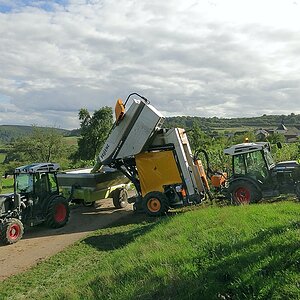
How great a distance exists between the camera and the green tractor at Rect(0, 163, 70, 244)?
470 inches

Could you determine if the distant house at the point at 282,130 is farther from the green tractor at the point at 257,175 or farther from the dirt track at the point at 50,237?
the dirt track at the point at 50,237

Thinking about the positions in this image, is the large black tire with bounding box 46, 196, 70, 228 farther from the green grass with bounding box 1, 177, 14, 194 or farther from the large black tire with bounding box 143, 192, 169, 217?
the green grass with bounding box 1, 177, 14, 194

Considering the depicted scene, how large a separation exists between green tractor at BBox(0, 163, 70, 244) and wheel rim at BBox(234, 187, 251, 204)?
6049 millimetres

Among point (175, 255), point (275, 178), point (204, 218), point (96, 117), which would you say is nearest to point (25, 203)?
point (204, 218)

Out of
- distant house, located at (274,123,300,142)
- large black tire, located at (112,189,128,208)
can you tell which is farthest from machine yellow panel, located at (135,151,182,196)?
distant house, located at (274,123,300,142)

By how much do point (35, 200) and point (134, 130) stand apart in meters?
4.09

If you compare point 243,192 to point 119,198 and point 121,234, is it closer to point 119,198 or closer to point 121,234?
point 121,234

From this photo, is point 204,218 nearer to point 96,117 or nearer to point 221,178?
point 221,178

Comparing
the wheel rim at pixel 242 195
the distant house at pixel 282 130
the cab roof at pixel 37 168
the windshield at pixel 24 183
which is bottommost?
the wheel rim at pixel 242 195

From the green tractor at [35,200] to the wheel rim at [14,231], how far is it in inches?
6.3

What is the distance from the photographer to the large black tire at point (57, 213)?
1291 cm

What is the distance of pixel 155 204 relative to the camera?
546 inches

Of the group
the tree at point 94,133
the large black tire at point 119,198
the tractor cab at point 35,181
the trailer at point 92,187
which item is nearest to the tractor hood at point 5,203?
the tractor cab at point 35,181

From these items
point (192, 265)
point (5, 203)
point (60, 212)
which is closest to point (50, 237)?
point (60, 212)
